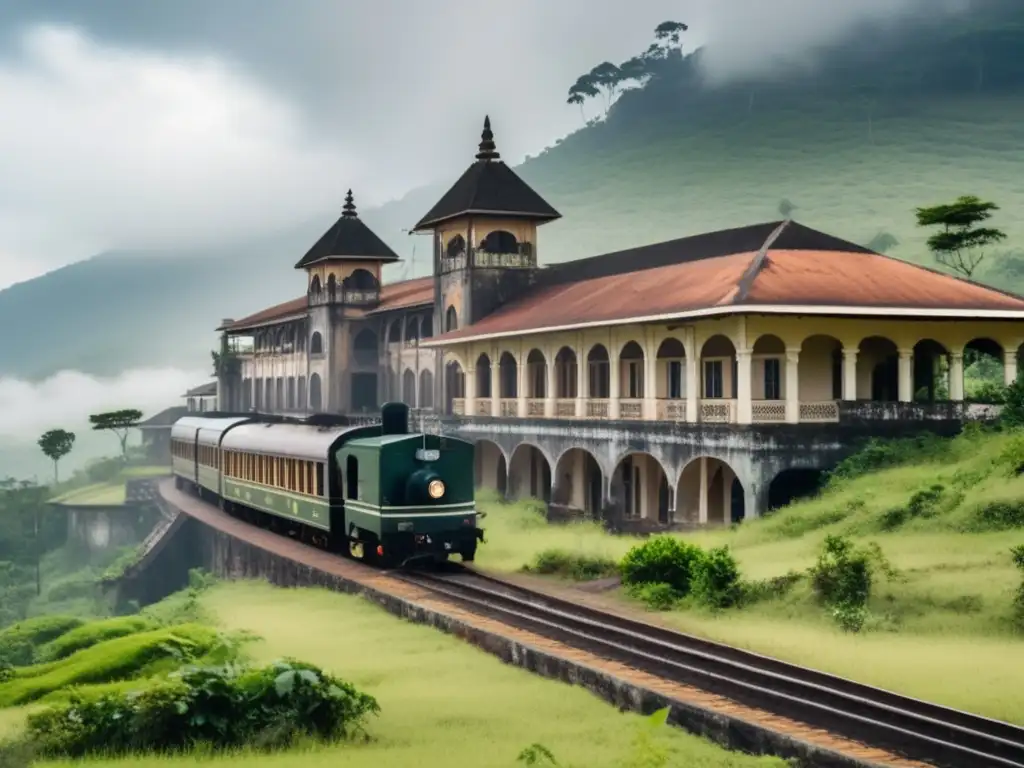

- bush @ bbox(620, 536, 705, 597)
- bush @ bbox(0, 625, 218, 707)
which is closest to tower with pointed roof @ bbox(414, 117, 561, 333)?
bush @ bbox(620, 536, 705, 597)

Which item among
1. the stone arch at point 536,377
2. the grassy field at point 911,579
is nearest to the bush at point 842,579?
the grassy field at point 911,579

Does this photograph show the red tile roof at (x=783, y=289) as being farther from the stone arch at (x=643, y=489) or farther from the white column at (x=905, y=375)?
the stone arch at (x=643, y=489)

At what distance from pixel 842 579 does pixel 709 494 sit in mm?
14423

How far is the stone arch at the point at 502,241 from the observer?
51.8 metres

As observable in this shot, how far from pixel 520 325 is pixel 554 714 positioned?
27.9 meters

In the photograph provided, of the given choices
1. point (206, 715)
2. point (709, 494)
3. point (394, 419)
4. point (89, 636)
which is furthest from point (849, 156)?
point (206, 715)

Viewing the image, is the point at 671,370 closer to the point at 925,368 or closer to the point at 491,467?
the point at 925,368

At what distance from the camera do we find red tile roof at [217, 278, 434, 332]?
59938 millimetres

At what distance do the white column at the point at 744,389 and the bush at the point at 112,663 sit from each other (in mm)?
15492

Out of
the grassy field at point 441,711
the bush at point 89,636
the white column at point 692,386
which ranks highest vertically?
the white column at point 692,386

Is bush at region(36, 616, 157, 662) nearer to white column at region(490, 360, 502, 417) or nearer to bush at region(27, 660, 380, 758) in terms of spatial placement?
bush at region(27, 660, 380, 758)

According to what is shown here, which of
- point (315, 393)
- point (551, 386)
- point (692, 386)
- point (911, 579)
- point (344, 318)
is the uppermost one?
point (344, 318)

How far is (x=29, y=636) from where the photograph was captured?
86.6 feet

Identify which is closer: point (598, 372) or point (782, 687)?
point (782, 687)
